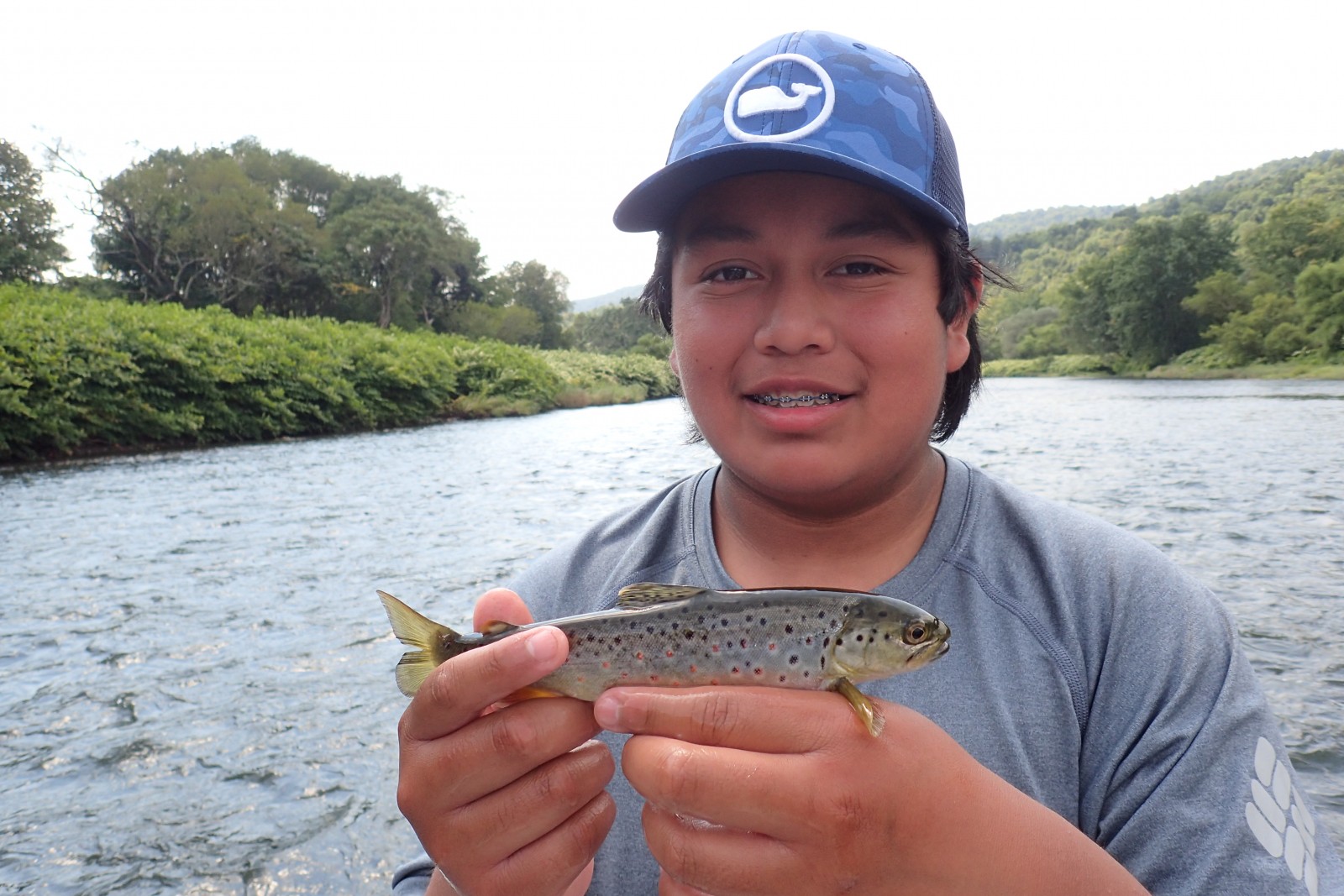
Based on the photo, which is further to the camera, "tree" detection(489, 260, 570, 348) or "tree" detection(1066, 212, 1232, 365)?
"tree" detection(489, 260, 570, 348)

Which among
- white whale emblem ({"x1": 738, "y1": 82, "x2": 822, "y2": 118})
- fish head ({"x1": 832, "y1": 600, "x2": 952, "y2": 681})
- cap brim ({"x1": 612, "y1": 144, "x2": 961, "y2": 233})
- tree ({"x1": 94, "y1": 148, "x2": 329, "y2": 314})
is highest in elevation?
tree ({"x1": 94, "y1": 148, "x2": 329, "y2": 314})

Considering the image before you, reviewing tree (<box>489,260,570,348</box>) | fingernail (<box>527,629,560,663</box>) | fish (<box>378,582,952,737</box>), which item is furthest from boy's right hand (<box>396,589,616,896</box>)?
tree (<box>489,260,570,348</box>)

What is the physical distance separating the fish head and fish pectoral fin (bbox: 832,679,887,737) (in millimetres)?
102

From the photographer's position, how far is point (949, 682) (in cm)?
183

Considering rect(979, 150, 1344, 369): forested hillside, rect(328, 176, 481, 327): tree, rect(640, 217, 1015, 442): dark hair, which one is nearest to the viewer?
rect(640, 217, 1015, 442): dark hair

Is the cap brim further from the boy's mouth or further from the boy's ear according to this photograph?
the boy's mouth

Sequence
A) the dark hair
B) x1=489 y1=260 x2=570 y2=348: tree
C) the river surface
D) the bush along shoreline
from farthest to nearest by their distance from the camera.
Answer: x1=489 y1=260 x2=570 y2=348: tree, the bush along shoreline, the river surface, the dark hair

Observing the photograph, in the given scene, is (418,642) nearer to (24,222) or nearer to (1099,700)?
(1099,700)

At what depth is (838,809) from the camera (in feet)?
4.44

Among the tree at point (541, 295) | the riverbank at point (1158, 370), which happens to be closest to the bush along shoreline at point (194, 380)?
the riverbank at point (1158, 370)

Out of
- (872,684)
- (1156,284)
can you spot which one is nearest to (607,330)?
(1156,284)

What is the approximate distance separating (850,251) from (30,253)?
162 feet

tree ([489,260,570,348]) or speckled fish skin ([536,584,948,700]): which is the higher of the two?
tree ([489,260,570,348])

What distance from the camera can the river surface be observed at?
4359 millimetres
